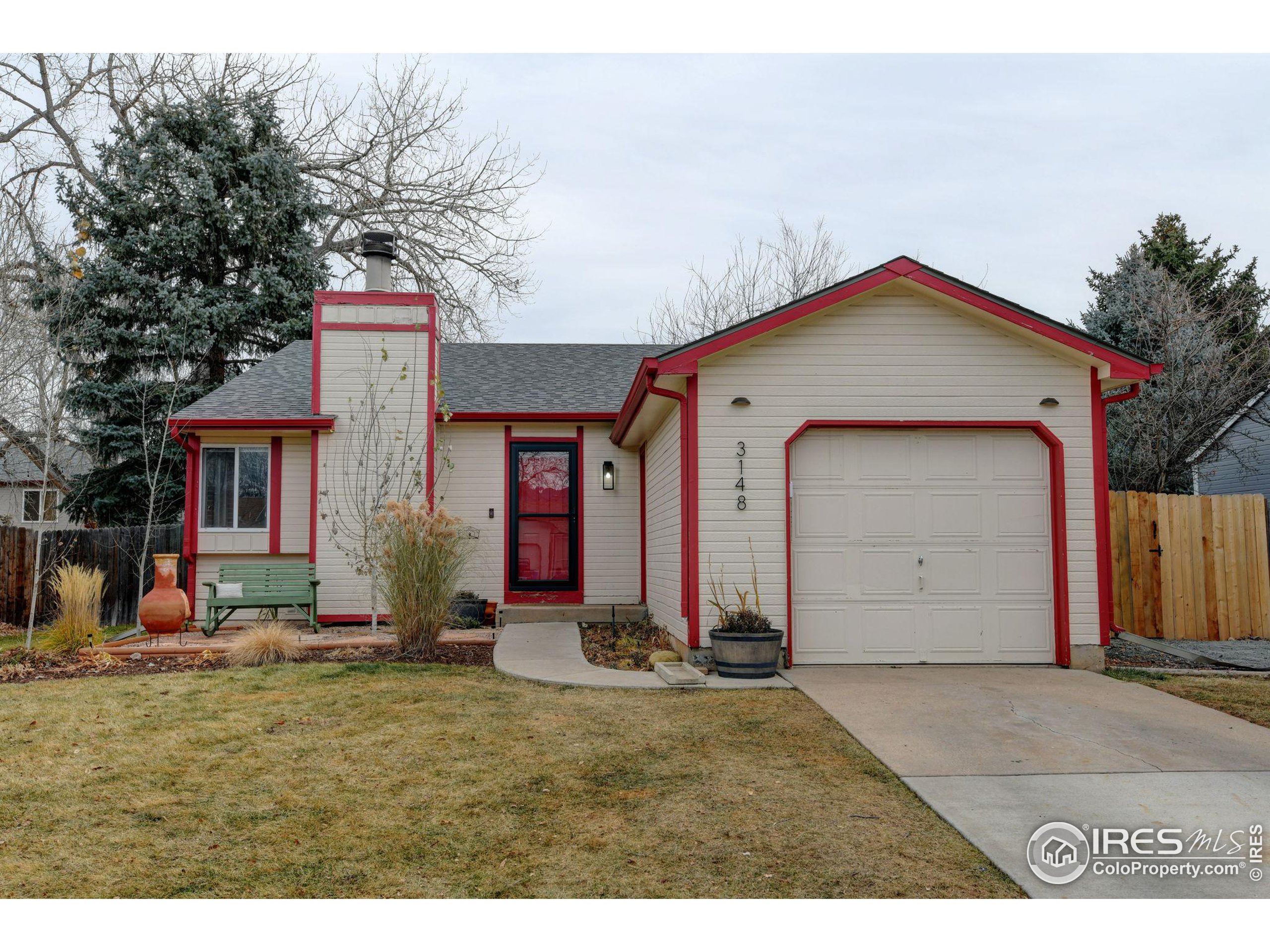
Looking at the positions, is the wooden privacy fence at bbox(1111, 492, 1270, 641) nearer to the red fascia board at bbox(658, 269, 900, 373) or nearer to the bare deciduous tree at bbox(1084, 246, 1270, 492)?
the red fascia board at bbox(658, 269, 900, 373)

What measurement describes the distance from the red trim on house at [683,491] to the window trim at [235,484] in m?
5.85

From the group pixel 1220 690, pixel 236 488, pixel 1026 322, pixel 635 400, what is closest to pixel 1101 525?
pixel 1220 690

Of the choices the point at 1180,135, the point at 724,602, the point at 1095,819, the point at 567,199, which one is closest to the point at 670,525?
the point at 724,602

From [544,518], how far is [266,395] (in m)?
4.18

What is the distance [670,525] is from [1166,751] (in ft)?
16.2

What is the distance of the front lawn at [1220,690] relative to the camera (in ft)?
20.1

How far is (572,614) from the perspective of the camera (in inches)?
443

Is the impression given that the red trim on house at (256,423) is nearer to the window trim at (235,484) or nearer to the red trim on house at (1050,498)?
the window trim at (235,484)

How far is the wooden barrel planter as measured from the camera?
7.17m

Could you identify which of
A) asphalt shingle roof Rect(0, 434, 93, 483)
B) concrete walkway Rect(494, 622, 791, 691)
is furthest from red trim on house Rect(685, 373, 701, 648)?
asphalt shingle roof Rect(0, 434, 93, 483)

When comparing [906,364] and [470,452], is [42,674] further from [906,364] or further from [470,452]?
[906,364]

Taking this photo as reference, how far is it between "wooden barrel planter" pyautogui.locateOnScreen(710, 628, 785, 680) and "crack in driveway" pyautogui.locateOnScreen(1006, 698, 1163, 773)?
1808 millimetres

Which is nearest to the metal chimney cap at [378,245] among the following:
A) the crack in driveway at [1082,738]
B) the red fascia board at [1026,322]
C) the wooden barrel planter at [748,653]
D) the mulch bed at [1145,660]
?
the red fascia board at [1026,322]

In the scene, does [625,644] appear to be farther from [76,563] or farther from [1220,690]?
[76,563]
